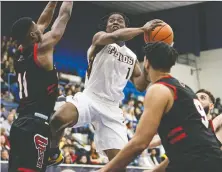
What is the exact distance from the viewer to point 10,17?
16.2 metres

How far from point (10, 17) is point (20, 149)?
12085 millimetres

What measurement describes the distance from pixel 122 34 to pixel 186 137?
2.20 meters

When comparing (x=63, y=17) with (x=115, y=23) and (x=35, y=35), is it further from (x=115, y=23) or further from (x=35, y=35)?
(x=115, y=23)

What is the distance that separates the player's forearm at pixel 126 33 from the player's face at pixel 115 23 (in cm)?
40

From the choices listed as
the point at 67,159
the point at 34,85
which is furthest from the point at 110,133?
the point at 67,159

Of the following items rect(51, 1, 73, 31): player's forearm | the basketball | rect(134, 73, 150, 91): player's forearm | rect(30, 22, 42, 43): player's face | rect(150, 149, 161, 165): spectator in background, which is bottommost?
rect(150, 149, 161, 165): spectator in background

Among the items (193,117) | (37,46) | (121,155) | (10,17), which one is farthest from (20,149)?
(10,17)

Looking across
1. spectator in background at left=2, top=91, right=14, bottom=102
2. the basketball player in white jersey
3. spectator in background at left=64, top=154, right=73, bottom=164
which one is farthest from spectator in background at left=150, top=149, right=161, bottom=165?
the basketball player in white jersey

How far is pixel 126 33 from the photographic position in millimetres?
5445

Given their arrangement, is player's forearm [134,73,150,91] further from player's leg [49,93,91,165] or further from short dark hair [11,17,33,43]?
short dark hair [11,17,33,43]

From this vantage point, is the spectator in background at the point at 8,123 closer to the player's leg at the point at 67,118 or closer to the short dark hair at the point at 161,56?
the player's leg at the point at 67,118

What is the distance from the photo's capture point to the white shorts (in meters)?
5.78

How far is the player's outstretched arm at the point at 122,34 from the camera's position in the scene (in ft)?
17.6

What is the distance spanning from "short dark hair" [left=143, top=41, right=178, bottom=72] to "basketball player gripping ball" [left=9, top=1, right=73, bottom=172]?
1.44m
